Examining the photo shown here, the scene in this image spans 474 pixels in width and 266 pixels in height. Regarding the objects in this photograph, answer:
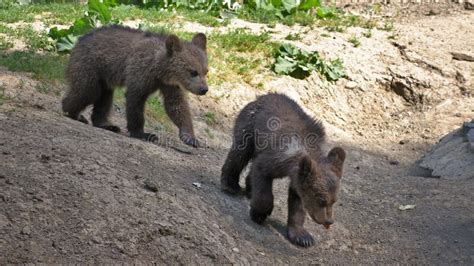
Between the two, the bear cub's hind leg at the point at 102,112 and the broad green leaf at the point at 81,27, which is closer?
the bear cub's hind leg at the point at 102,112

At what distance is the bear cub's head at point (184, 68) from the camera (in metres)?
8.71

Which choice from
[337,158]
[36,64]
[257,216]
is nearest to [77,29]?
[36,64]

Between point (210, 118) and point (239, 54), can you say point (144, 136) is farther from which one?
point (239, 54)

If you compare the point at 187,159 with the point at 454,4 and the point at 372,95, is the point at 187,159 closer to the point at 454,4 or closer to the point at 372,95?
the point at 372,95

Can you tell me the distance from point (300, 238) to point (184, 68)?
2900mm

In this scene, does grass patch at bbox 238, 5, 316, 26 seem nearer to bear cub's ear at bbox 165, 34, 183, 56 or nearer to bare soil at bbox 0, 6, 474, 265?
bare soil at bbox 0, 6, 474, 265

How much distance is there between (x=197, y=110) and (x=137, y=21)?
9.73ft

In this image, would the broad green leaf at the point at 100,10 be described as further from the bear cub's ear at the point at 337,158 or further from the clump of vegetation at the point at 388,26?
the bear cub's ear at the point at 337,158

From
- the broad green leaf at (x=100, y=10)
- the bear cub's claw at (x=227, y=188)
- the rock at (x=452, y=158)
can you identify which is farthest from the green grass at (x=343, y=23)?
the bear cub's claw at (x=227, y=188)

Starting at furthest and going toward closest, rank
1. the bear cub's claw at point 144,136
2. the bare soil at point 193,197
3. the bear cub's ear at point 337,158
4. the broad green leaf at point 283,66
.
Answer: the broad green leaf at point 283,66 → the bear cub's claw at point 144,136 → the bear cub's ear at point 337,158 → the bare soil at point 193,197

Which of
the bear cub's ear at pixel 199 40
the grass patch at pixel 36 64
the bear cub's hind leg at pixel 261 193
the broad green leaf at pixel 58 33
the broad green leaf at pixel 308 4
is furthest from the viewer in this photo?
the broad green leaf at pixel 308 4

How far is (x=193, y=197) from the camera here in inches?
274

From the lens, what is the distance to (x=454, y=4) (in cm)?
1602

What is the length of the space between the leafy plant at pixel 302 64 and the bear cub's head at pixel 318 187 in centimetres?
603
